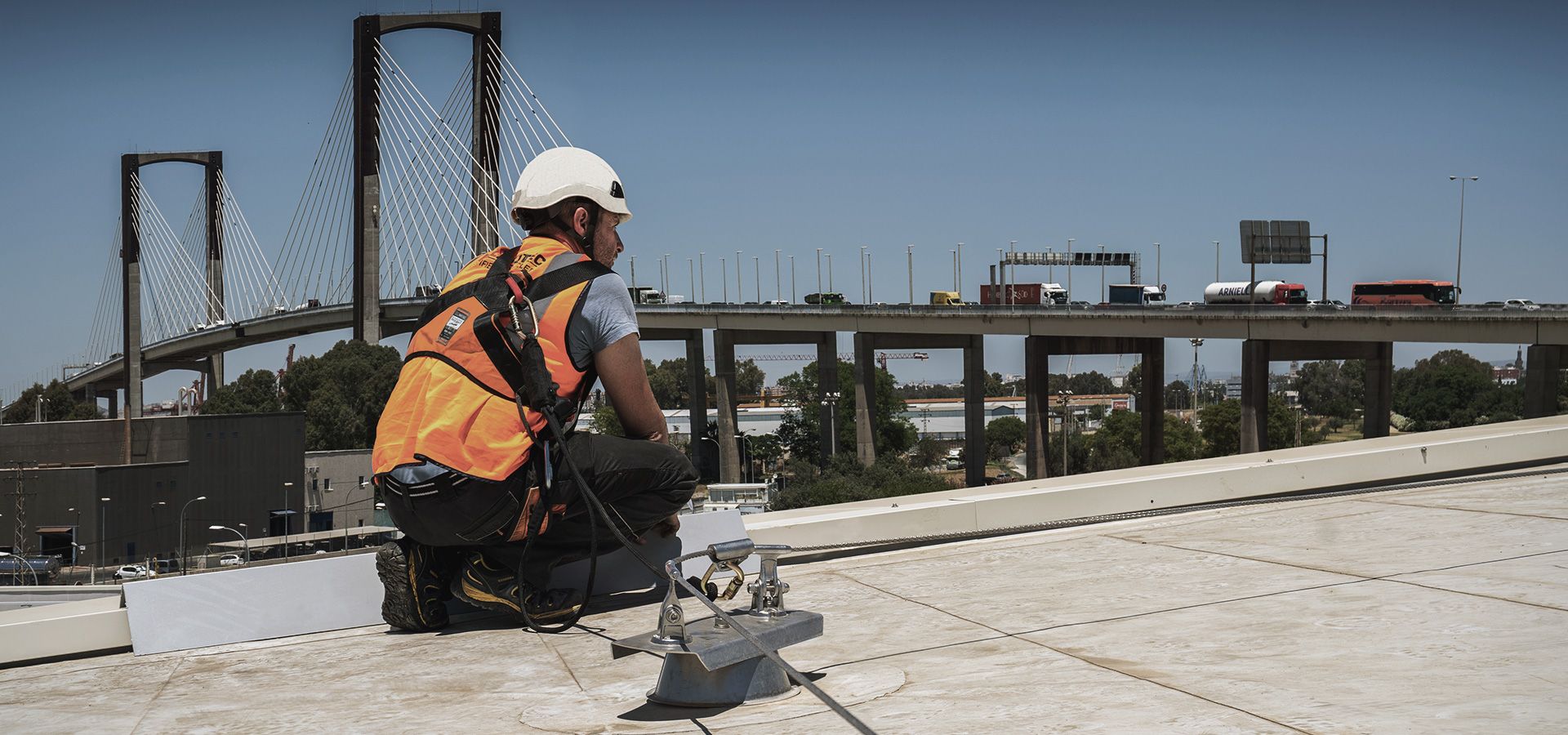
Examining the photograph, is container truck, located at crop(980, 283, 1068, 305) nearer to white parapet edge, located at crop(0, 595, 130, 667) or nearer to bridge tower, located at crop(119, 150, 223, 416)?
bridge tower, located at crop(119, 150, 223, 416)

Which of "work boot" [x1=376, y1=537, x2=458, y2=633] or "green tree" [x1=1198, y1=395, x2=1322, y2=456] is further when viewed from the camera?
"green tree" [x1=1198, y1=395, x2=1322, y2=456]

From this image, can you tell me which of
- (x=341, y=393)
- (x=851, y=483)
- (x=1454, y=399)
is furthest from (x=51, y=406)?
(x=1454, y=399)

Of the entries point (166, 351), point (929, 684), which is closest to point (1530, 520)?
point (929, 684)

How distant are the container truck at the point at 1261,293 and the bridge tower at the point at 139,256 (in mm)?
61180

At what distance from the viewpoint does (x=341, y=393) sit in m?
77.9

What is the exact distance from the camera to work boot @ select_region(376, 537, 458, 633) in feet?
13.4

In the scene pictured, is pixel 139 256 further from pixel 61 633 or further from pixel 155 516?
pixel 61 633

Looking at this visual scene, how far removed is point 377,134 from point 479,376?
2625 inches

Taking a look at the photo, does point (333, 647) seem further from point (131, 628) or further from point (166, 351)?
point (166, 351)

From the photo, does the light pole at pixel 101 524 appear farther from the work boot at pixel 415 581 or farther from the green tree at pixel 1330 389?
the green tree at pixel 1330 389

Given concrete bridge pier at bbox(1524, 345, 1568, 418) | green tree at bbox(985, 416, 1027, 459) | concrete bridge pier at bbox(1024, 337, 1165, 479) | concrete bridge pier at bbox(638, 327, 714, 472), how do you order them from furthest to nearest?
1. green tree at bbox(985, 416, 1027, 459)
2. concrete bridge pier at bbox(638, 327, 714, 472)
3. concrete bridge pier at bbox(1024, 337, 1165, 479)
4. concrete bridge pier at bbox(1524, 345, 1568, 418)

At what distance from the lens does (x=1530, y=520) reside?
5293mm

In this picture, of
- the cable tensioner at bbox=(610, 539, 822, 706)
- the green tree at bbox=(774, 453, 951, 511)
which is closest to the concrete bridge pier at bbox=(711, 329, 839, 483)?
the green tree at bbox=(774, 453, 951, 511)

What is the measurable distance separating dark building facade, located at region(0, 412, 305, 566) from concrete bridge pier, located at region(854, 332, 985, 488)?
30127 millimetres
